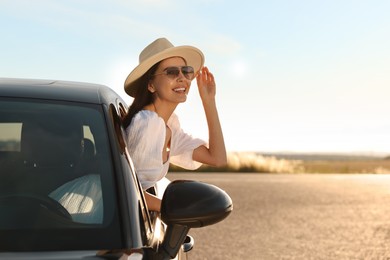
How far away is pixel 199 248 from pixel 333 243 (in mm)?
1734

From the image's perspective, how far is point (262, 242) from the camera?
10.7 metres

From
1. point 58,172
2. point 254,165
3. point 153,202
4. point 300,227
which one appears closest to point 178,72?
point 153,202

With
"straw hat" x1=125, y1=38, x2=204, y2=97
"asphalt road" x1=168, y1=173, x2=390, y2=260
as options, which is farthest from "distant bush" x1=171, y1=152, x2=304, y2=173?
"straw hat" x1=125, y1=38, x2=204, y2=97

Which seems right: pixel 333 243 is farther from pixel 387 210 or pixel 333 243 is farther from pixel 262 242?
pixel 387 210

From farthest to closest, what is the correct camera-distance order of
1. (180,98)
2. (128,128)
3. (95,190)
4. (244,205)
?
(244,205) < (180,98) < (128,128) < (95,190)

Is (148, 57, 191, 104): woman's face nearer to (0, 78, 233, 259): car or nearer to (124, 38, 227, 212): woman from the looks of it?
(124, 38, 227, 212): woman

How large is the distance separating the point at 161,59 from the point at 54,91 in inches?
51.6

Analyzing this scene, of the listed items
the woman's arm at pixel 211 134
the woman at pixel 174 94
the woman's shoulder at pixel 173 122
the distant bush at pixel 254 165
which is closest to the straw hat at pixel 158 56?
the woman at pixel 174 94

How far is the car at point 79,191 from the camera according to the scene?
122 inches

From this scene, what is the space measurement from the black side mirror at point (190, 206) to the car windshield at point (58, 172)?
0.21 m

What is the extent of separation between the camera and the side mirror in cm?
322

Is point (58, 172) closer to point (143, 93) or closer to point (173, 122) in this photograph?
point (143, 93)

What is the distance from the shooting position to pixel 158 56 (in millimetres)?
4941

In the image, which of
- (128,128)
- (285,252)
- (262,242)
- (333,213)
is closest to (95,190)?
(128,128)
